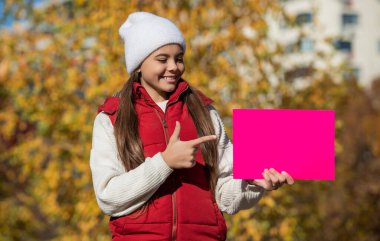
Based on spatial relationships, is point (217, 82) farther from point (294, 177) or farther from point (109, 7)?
point (294, 177)

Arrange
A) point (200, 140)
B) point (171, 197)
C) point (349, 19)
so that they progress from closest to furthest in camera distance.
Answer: point (200, 140)
point (171, 197)
point (349, 19)

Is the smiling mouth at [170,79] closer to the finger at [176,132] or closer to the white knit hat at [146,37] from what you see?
the white knit hat at [146,37]

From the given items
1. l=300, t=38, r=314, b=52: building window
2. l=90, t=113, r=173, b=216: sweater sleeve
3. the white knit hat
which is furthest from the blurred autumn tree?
l=90, t=113, r=173, b=216: sweater sleeve

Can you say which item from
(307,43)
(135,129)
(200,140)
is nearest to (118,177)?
(135,129)

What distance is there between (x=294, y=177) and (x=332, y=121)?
0.23 meters

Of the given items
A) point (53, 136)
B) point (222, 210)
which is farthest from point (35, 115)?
point (222, 210)

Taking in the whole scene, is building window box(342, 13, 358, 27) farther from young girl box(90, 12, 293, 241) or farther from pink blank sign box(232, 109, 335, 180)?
pink blank sign box(232, 109, 335, 180)

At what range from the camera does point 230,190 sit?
2.60 m

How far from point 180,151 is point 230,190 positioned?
354 mm

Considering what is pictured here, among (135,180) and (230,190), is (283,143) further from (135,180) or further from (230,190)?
(135,180)

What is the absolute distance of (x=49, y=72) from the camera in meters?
6.79

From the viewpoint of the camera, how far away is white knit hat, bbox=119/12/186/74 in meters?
2.61

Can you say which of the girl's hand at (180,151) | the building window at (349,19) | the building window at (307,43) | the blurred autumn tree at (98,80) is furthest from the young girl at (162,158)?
the building window at (349,19)

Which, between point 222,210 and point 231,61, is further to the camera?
point 231,61
